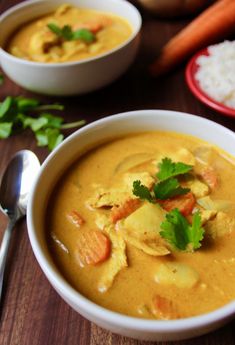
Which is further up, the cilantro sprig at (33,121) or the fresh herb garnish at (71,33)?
the fresh herb garnish at (71,33)

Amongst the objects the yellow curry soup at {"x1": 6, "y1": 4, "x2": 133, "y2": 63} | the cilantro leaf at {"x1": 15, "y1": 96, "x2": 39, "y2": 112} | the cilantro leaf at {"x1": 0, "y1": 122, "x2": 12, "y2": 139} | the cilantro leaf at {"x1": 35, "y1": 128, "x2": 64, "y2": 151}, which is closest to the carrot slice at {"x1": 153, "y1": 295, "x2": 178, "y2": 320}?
the cilantro leaf at {"x1": 35, "y1": 128, "x2": 64, "y2": 151}

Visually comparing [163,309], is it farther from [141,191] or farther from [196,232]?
[141,191]

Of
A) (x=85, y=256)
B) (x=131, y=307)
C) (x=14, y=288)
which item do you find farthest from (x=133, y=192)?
(x=14, y=288)

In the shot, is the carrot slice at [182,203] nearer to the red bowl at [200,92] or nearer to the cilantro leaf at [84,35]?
the red bowl at [200,92]

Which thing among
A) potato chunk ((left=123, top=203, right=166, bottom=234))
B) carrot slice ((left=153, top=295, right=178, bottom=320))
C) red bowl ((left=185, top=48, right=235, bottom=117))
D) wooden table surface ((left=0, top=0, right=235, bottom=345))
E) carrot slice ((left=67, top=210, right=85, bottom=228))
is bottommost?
red bowl ((left=185, top=48, right=235, bottom=117))

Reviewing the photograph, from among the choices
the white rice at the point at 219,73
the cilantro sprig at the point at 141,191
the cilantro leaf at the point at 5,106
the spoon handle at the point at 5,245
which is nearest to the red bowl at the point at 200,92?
the white rice at the point at 219,73

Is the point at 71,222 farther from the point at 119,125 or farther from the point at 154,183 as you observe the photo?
the point at 119,125

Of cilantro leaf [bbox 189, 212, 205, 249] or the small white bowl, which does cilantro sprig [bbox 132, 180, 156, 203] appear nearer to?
cilantro leaf [bbox 189, 212, 205, 249]
